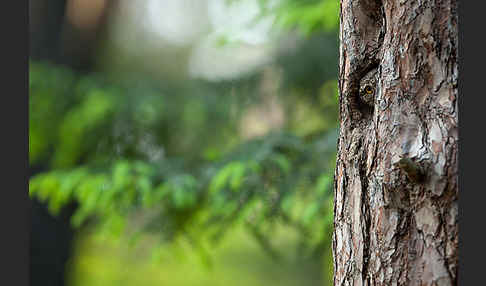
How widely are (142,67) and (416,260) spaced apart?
609 cm

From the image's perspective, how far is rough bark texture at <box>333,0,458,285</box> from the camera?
1.08m

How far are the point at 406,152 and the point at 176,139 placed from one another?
11.1ft

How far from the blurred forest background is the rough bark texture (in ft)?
4.89

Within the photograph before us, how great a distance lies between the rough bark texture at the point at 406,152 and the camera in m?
1.08

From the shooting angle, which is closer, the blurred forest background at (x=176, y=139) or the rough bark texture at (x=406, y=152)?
the rough bark texture at (x=406, y=152)

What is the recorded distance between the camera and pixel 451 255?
42.1 inches

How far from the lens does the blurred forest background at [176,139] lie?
125 inches

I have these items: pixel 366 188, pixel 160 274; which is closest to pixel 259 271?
pixel 160 274

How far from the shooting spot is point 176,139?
437 cm

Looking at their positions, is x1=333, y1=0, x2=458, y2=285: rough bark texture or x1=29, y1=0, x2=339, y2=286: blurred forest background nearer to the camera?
x1=333, y1=0, x2=458, y2=285: rough bark texture

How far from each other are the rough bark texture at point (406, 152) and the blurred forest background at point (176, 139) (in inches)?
58.6

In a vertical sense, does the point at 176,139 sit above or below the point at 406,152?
above

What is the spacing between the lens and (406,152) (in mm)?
1119

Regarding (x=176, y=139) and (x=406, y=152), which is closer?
(x=406, y=152)
